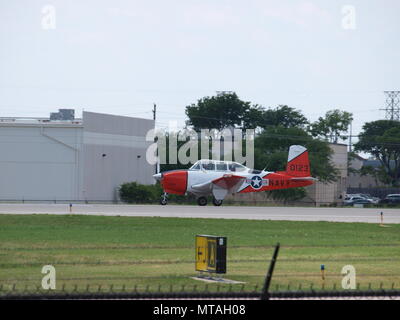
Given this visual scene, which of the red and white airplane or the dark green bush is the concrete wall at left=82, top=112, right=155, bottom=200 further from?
the red and white airplane

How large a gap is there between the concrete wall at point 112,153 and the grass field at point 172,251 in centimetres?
2952

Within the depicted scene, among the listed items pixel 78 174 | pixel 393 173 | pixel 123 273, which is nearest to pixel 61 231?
pixel 123 273

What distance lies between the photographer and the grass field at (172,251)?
1662 centimetres

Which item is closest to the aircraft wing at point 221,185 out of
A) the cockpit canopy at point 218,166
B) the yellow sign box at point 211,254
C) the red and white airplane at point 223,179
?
the red and white airplane at point 223,179

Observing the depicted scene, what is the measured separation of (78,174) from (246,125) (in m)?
47.4

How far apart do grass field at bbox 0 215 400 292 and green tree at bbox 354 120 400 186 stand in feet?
265

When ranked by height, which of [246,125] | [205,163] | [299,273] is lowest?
[299,273]

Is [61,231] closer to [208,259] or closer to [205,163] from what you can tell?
[208,259]

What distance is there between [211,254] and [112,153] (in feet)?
169

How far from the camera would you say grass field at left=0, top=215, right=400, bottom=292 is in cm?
1662

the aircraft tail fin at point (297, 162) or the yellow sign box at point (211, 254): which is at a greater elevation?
the aircraft tail fin at point (297, 162)

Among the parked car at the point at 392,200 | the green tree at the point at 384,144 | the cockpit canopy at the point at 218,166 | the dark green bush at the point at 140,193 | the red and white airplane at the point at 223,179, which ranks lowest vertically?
the parked car at the point at 392,200

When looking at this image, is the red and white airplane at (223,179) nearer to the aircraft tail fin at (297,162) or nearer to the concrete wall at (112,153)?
the aircraft tail fin at (297,162)
